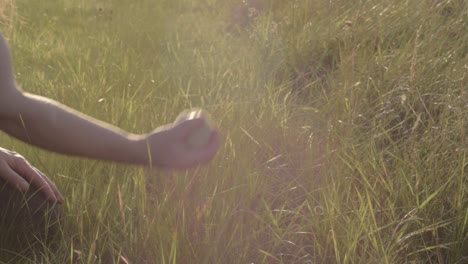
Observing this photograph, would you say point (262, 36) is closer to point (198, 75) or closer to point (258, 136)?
point (198, 75)

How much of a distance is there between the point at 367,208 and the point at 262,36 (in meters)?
1.56

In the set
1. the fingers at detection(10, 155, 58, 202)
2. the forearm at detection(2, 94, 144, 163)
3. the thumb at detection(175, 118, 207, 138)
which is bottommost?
the fingers at detection(10, 155, 58, 202)

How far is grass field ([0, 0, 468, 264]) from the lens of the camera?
1780mm

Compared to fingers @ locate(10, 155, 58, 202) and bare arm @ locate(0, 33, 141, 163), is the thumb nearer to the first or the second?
bare arm @ locate(0, 33, 141, 163)

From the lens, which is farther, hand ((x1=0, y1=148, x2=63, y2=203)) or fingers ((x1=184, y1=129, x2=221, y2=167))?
hand ((x1=0, y1=148, x2=63, y2=203))

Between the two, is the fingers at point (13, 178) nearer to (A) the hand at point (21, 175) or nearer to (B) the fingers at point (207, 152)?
(A) the hand at point (21, 175)

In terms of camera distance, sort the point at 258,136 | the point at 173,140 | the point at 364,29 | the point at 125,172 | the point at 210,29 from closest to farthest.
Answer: the point at 173,140 < the point at 125,172 < the point at 258,136 < the point at 364,29 < the point at 210,29

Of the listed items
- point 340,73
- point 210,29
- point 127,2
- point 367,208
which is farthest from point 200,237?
point 127,2

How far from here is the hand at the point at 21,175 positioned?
1.82 metres

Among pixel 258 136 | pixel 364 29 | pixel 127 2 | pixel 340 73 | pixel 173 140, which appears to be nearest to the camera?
pixel 173 140

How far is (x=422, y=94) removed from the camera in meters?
2.47

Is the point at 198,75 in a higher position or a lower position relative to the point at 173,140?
lower

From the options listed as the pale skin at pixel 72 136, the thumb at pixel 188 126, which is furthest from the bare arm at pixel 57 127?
the thumb at pixel 188 126

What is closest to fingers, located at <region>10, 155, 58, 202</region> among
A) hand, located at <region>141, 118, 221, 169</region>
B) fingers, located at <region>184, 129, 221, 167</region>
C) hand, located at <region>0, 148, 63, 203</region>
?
hand, located at <region>0, 148, 63, 203</region>
